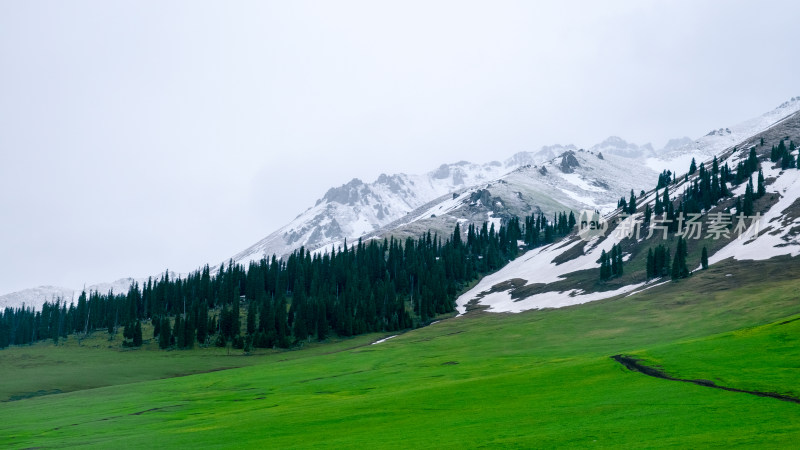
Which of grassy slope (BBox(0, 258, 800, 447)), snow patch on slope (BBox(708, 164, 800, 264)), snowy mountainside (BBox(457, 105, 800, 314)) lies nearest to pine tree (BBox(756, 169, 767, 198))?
snowy mountainside (BBox(457, 105, 800, 314))

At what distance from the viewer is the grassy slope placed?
29.8m

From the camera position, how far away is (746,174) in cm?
19025

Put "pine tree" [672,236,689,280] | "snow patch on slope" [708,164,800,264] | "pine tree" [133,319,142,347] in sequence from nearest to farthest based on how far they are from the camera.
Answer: "snow patch on slope" [708,164,800,264], "pine tree" [672,236,689,280], "pine tree" [133,319,142,347]

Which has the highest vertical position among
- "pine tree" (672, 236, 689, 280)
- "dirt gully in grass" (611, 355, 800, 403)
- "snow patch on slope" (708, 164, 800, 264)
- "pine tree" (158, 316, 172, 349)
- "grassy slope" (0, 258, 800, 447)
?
"snow patch on slope" (708, 164, 800, 264)

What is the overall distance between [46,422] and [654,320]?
87.8 meters

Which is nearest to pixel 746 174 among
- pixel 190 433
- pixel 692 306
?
pixel 692 306

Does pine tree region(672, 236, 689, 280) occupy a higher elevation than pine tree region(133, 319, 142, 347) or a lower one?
higher

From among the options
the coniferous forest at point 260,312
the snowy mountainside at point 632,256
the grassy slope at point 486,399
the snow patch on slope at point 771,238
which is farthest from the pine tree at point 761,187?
the coniferous forest at point 260,312

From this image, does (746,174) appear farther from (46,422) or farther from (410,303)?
(46,422)

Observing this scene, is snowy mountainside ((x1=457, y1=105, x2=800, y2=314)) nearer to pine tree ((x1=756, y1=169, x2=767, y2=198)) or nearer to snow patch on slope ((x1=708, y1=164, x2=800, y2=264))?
snow patch on slope ((x1=708, y1=164, x2=800, y2=264))

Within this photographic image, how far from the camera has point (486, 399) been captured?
1741 inches

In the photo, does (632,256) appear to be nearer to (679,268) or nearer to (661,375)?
(679,268)

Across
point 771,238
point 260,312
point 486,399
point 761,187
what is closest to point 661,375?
point 486,399

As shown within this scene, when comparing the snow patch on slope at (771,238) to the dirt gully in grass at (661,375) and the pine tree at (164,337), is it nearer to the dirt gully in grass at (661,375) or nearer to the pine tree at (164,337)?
the dirt gully in grass at (661,375)
